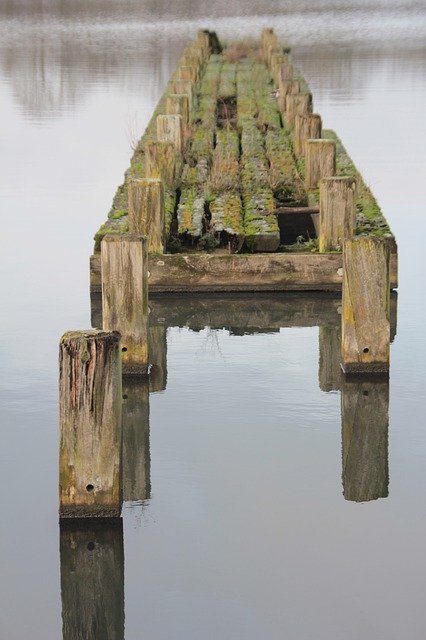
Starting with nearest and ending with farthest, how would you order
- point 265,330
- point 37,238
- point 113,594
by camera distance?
→ point 113,594 → point 265,330 → point 37,238

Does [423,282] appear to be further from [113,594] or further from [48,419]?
[113,594]

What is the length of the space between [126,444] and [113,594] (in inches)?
85.4

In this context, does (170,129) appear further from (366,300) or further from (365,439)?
(365,439)

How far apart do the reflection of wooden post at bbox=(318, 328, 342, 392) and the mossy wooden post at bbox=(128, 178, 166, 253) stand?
1.68m

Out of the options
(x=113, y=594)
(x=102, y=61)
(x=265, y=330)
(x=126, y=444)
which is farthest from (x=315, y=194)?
(x=102, y=61)

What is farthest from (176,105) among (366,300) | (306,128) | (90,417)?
(90,417)

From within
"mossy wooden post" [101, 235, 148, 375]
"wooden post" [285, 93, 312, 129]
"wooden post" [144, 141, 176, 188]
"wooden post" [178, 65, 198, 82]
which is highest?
"wooden post" [178, 65, 198, 82]

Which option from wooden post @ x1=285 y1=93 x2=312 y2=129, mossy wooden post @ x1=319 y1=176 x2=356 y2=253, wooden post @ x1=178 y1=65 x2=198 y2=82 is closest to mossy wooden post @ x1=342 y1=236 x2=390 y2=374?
mossy wooden post @ x1=319 y1=176 x2=356 y2=253

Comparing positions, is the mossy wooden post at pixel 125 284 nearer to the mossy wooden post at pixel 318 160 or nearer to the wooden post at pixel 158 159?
the wooden post at pixel 158 159

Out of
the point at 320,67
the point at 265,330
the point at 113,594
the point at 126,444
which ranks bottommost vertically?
the point at 113,594

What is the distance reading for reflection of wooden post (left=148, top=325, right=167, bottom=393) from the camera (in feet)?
35.0

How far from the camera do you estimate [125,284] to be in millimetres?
10109

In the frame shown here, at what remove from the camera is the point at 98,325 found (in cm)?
1248

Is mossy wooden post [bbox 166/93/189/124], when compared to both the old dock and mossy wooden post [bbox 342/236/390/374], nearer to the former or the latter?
the old dock
